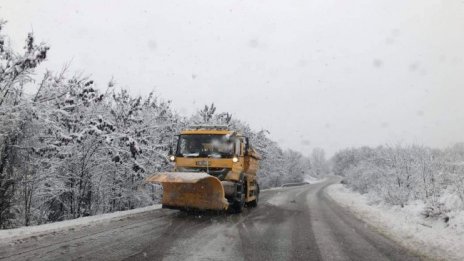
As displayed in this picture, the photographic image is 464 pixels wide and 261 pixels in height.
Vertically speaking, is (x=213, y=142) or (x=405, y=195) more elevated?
(x=213, y=142)

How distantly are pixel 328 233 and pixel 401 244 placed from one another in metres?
1.78

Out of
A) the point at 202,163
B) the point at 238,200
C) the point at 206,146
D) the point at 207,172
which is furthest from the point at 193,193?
the point at 206,146

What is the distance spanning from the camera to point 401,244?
330 inches

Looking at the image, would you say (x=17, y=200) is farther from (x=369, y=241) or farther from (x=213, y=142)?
(x=369, y=241)

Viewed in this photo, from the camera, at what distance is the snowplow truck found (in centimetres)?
1158

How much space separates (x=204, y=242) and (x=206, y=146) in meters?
5.64

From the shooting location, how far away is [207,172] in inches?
496

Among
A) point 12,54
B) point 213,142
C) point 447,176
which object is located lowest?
point 447,176

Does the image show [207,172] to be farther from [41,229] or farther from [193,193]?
[41,229]

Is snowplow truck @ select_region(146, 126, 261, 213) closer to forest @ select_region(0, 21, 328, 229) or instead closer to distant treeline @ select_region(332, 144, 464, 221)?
forest @ select_region(0, 21, 328, 229)

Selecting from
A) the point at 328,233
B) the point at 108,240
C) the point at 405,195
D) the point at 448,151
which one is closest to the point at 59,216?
the point at 108,240

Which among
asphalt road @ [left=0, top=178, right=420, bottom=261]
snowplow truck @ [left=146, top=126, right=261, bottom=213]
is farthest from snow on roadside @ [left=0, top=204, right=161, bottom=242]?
snowplow truck @ [left=146, top=126, right=261, bottom=213]

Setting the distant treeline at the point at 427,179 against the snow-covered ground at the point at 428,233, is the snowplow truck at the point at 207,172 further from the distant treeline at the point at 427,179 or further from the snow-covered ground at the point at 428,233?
the distant treeline at the point at 427,179

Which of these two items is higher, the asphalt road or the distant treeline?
the distant treeline
